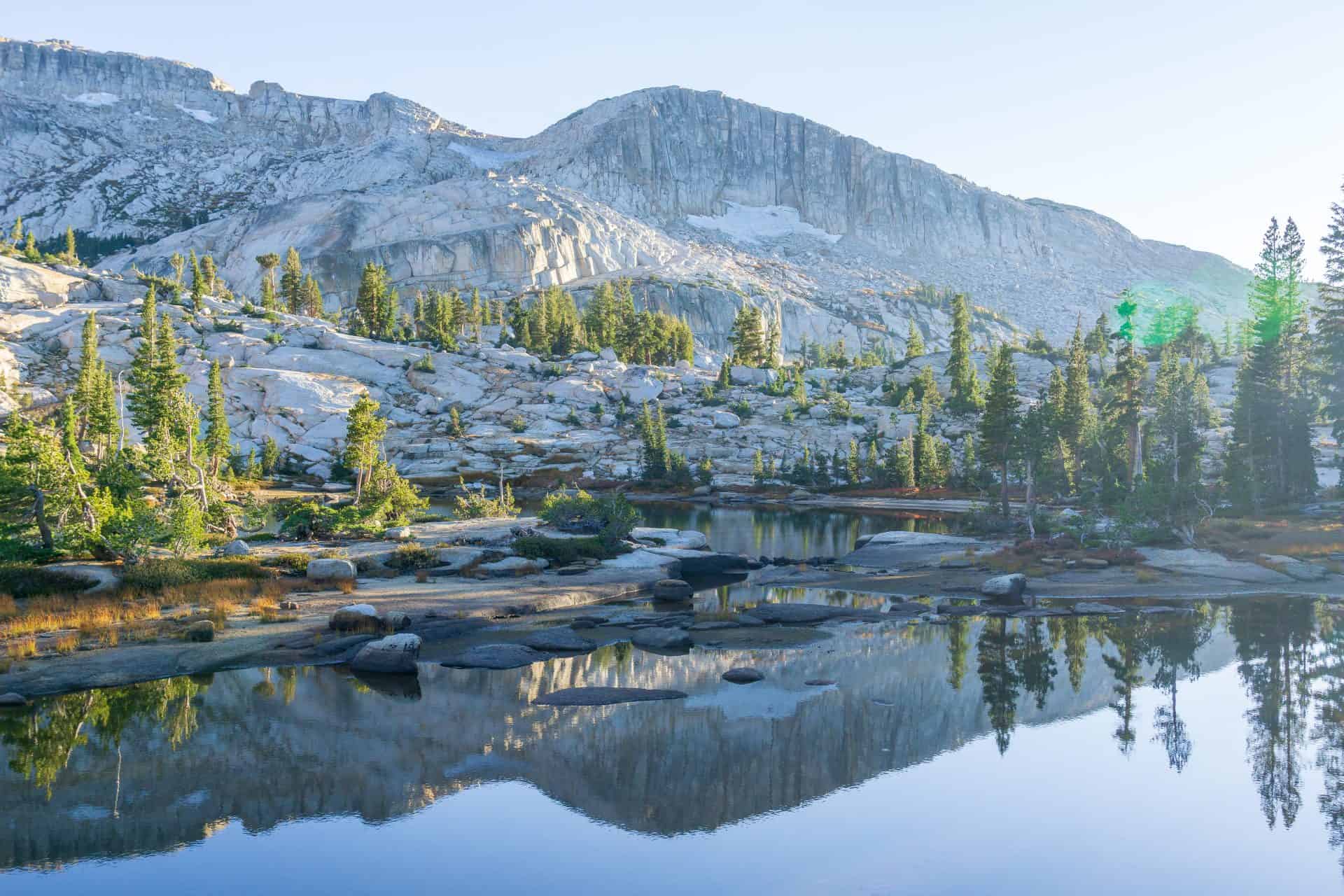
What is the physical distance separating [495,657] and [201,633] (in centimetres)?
952

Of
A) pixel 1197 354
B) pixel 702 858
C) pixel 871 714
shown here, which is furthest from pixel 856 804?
pixel 1197 354

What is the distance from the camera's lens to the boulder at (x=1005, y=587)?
3878cm

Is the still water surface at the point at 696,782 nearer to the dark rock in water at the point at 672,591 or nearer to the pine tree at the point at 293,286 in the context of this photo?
the dark rock in water at the point at 672,591

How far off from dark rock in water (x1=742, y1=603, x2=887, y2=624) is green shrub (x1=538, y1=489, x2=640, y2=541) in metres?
14.4

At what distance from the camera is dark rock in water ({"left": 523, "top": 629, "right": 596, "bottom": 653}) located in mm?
30219

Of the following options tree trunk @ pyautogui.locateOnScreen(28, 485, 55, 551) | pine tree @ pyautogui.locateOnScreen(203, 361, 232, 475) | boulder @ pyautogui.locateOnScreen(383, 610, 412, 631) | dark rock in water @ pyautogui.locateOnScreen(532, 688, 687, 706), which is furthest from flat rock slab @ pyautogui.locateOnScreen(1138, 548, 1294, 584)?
pine tree @ pyautogui.locateOnScreen(203, 361, 232, 475)

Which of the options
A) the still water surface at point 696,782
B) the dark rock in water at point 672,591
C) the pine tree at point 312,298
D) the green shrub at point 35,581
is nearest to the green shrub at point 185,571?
the green shrub at point 35,581

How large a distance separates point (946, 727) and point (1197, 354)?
132320mm

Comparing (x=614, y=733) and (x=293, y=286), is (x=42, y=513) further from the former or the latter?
(x=293, y=286)

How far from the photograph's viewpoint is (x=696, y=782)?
19.2 m

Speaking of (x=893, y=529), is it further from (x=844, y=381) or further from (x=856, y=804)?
(x=844, y=381)

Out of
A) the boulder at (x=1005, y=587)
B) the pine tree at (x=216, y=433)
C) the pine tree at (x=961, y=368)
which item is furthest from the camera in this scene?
the pine tree at (x=961, y=368)

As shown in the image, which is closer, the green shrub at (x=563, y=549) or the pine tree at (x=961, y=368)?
the green shrub at (x=563, y=549)

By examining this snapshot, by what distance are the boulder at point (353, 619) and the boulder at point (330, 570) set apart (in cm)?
683
